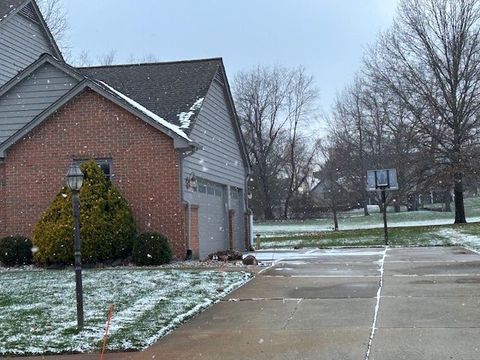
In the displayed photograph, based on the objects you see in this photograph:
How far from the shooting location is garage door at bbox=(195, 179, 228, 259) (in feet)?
63.2

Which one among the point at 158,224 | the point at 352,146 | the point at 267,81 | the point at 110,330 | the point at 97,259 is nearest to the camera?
the point at 110,330

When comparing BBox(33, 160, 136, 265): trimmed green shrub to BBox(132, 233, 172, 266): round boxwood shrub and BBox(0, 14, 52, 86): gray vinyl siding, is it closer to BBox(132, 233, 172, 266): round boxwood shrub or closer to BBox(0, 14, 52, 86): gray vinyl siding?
BBox(132, 233, 172, 266): round boxwood shrub

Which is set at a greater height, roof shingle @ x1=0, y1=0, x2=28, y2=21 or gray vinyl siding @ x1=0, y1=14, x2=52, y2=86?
roof shingle @ x1=0, y1=0, x2=28, y2=21

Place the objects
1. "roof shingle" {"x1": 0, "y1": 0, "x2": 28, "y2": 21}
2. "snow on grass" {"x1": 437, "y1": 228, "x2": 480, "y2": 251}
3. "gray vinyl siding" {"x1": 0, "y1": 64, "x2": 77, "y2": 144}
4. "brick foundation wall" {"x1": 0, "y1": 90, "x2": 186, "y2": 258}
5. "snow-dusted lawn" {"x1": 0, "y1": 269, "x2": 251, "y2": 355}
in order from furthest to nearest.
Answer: "snow on grass" {"x1": 437, "y1": 228, "x2": 480, "y2": 251}
"roof shingle" {"x1": 0, "y1": 0, "x2": 28, "y2": 21}
"gray vinyl siding" {"x1": 0, "y1": 64, "x2": 77, "y2": 144}
"brick foundation wall" {"x1": 0, "y1": 90, "x2": 186, "y2": 258}
"snow-dusted lawn" {"x1": 0, "y1": 269, "x2": 251, "y2": 355}

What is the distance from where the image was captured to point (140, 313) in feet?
29.6

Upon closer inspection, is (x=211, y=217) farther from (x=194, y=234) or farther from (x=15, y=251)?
(x=15, y=251)

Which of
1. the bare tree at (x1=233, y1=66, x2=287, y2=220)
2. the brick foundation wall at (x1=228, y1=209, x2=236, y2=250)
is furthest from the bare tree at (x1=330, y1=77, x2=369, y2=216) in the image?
the brick foundation wall at (x1=228, y1=209, x2=236, y2=250)

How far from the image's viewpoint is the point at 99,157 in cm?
1778

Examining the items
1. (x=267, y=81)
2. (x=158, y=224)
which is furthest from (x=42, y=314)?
(x=267, y=81)

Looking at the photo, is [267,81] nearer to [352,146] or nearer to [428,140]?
[352,146]

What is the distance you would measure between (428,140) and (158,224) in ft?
86.1

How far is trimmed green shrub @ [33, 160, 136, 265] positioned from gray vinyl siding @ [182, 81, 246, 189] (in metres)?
2.13

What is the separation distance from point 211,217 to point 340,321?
12459 millimetres

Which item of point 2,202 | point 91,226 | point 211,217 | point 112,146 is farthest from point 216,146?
point 2,202
